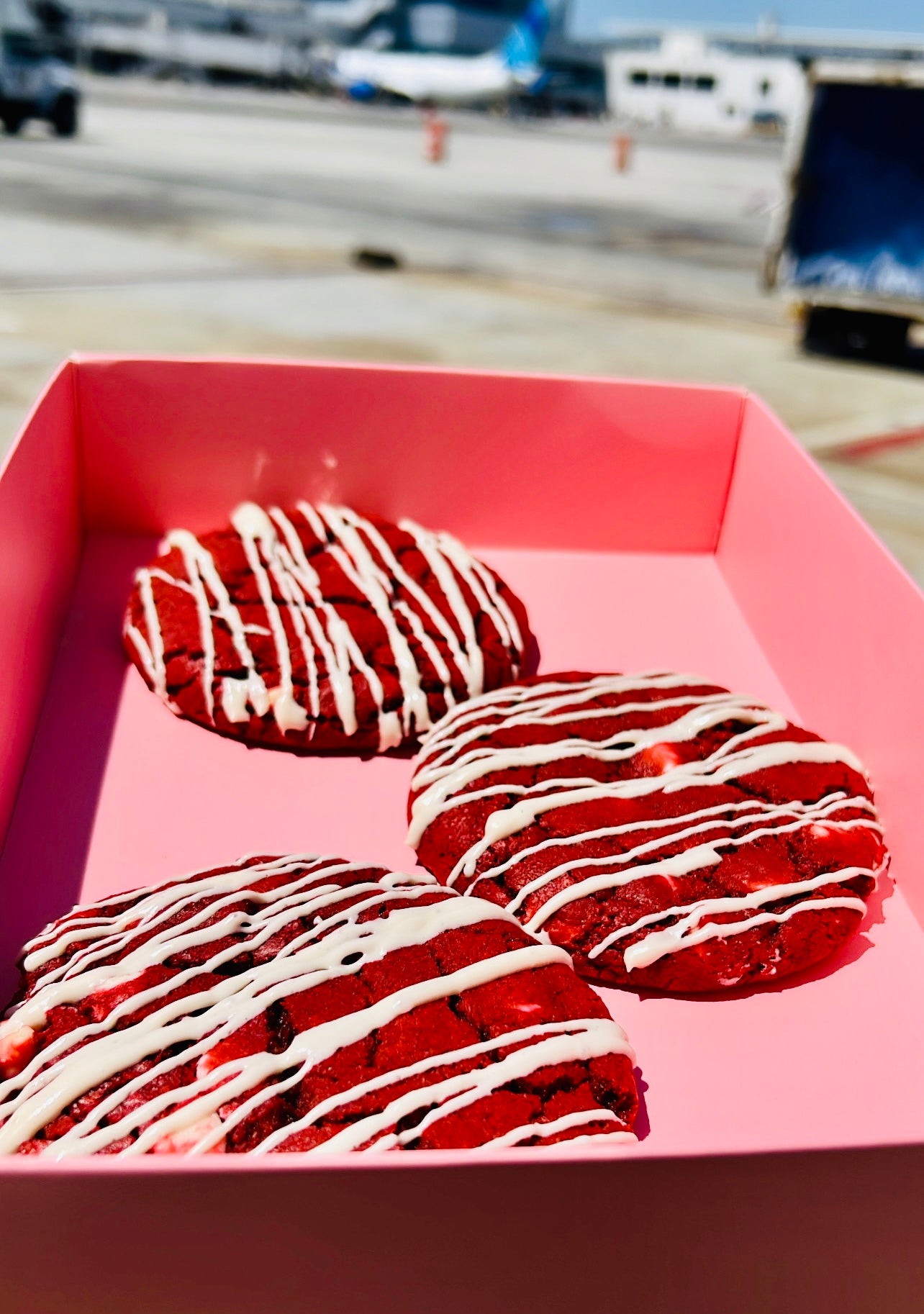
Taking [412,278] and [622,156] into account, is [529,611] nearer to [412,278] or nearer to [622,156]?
[412,278]

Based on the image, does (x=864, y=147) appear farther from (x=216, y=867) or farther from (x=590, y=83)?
(x=590, y=83)

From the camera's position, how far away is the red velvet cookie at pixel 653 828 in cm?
169

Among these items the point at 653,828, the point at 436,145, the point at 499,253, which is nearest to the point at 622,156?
the point at 436,145

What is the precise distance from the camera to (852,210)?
285 inches

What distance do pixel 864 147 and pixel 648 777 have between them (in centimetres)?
636

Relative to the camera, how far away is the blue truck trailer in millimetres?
6906

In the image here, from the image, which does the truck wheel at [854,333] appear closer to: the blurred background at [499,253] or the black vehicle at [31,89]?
the blurred background at [499,253]

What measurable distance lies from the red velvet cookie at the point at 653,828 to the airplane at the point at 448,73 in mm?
44403

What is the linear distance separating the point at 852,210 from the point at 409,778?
6346mm

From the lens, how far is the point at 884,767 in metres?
2.00

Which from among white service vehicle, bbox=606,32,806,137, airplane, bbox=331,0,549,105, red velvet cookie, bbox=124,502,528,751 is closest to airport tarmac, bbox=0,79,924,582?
red velvet cookie, bbox=124,502,528,751

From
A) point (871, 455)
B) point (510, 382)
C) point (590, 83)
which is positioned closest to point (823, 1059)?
point (510, 382)

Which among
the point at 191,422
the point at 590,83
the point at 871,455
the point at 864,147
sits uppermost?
the point at 590,83

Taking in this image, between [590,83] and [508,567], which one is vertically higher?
[590,83]
